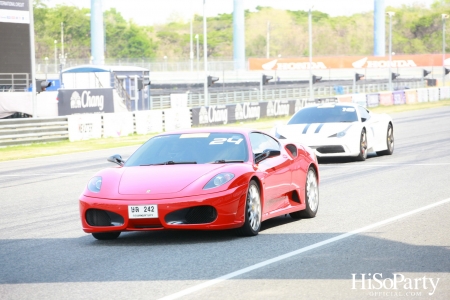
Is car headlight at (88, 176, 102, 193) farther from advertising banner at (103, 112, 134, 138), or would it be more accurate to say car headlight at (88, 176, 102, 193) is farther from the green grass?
advertising banner at (103, 112, 134, 138)

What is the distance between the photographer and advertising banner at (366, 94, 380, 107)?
178 feet

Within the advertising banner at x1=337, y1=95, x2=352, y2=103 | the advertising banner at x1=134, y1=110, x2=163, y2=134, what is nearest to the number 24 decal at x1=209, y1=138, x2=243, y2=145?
the advertising banner at x1=134, y1=110, x2=163, y2=134

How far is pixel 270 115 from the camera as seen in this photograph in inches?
1736

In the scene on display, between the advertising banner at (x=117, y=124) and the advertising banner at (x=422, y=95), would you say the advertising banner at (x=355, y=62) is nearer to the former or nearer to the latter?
the advertising banner at (x=422, y=95)

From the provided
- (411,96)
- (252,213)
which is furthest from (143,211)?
(411,96)

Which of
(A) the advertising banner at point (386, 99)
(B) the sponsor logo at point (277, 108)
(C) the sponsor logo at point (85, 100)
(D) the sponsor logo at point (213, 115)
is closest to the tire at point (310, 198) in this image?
(D) the sponsor logo at point (213, 115)

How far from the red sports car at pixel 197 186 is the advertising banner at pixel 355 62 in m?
87.3

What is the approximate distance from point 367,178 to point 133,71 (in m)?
33.8

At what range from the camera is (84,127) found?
3155 cm

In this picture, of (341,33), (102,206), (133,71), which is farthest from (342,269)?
(341,33)

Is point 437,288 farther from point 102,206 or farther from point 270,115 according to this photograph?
point 270,115

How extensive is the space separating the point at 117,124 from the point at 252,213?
2406 centimetres

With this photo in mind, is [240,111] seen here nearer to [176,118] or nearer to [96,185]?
[176,118]

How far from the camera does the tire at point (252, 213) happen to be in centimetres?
930
